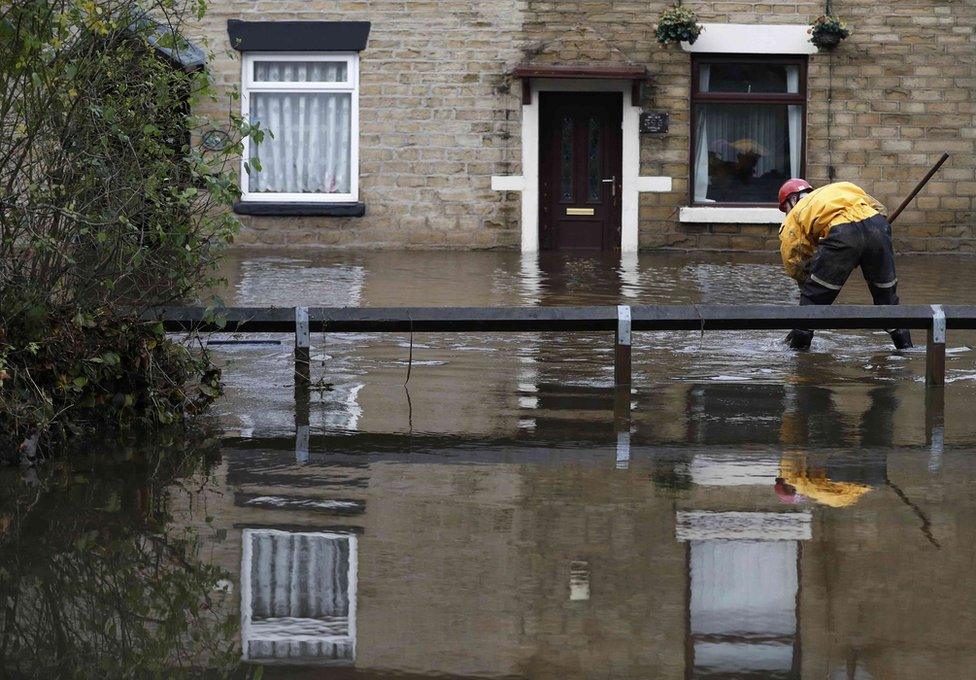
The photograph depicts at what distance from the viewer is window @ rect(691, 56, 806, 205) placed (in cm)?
2011

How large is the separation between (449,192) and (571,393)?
11441mm

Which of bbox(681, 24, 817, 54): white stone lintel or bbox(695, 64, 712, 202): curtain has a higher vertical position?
bbox(681, 24, 817, 54): white stone lintel

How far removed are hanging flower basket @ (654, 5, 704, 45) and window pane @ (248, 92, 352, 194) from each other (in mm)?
4224

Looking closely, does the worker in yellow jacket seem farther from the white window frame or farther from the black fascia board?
the black fascia board

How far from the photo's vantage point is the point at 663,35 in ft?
63.5

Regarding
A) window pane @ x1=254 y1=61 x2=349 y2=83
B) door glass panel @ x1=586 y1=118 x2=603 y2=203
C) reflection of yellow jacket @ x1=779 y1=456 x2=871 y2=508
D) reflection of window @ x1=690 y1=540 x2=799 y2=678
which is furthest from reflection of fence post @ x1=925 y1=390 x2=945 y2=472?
window pane @ x1=254 y1=61 x2=349 y2=83

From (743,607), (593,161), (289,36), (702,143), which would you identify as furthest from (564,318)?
(289,36)

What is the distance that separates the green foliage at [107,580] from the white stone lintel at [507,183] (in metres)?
13.7

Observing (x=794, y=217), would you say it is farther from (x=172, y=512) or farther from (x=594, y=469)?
(x=172, y=512)

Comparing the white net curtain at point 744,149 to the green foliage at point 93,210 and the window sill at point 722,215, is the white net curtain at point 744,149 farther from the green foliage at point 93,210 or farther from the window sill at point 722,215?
the green foliage at point 93,210

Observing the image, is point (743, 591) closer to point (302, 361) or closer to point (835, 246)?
point (302, 361)

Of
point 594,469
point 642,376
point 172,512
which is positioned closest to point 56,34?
point 172,512

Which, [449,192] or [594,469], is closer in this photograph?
[594,469]

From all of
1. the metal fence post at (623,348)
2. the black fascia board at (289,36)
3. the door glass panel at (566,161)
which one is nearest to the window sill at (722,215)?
the door glass panel at (566,161)
